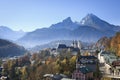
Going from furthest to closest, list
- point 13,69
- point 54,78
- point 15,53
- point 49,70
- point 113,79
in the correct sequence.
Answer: point 15,53 → point 13,69 → point 49,70 → point 54,78 → point 113,79

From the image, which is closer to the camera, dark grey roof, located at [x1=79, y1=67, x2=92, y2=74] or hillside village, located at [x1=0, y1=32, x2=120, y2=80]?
hillside village, located at [x1=0, y1=32, x2=120, y2=80]

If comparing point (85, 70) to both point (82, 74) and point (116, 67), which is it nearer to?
point (82, 74)

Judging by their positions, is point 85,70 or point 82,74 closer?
point 82,74

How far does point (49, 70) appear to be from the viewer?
2618 inches

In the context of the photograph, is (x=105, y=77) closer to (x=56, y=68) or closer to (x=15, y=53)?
(x=56, y=68)

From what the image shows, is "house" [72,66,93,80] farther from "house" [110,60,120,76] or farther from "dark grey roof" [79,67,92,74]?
"house" [110,60,120,76]

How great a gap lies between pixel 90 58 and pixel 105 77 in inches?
740

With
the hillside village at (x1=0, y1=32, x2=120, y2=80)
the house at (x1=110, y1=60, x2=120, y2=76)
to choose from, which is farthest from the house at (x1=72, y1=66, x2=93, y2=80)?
the house at (x1=110, y1=60, x2=120, y2=76)

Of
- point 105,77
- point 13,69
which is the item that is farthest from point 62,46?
point 105,77

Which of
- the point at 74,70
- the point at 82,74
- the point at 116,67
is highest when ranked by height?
the point at 116,67

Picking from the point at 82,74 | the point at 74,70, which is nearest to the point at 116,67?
the point at 82,74

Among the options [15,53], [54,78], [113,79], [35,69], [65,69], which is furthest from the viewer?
[15,53]

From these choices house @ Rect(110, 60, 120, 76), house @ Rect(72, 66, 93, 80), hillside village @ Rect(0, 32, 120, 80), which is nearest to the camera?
house @ Rect(72, 66, 93, 80)

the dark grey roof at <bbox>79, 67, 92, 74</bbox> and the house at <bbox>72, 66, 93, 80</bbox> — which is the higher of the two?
the dark grey roof at <bbox>79, 67, 92, 74</bbox>
